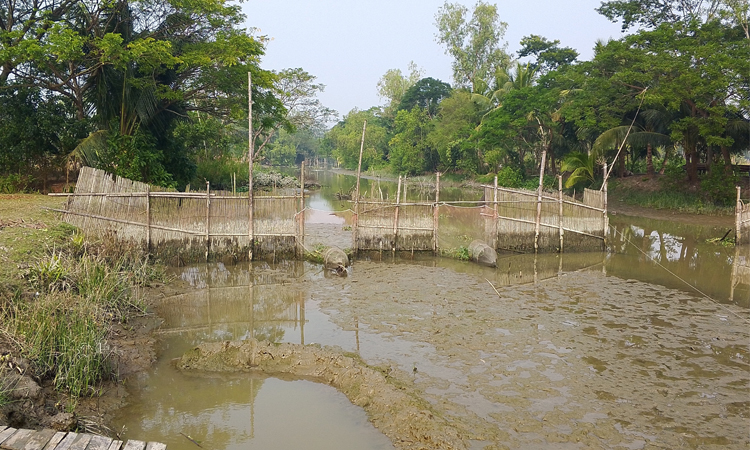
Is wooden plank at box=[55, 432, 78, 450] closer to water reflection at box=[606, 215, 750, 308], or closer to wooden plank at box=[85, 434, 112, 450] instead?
wooden plank at box=[85, 434, 112, 450]

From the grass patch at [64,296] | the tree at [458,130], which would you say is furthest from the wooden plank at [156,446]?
the tree at [458,130]

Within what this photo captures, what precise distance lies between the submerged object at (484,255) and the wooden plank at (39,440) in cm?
864

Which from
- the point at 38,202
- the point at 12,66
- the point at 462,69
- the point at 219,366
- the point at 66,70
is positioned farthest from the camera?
the point at 462,69

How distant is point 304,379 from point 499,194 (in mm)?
7409

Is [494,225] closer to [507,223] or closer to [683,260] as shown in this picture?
[507,223]

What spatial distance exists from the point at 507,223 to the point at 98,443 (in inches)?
380

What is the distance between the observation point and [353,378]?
539 centimetres

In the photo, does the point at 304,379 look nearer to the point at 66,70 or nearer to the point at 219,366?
the point at 219,366

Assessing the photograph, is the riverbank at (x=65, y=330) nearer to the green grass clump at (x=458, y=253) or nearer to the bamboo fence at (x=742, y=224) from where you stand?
the green grass clump at (x=458, y=253)

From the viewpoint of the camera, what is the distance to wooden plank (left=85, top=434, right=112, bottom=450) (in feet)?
11.1

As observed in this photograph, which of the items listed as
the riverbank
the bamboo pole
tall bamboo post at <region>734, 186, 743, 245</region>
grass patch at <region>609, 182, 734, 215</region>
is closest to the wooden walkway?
the riverbank

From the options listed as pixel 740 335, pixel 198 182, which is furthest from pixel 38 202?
pixel 740 335

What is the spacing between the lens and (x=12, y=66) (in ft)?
41.5

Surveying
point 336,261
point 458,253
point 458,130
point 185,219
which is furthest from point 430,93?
point 185,219
